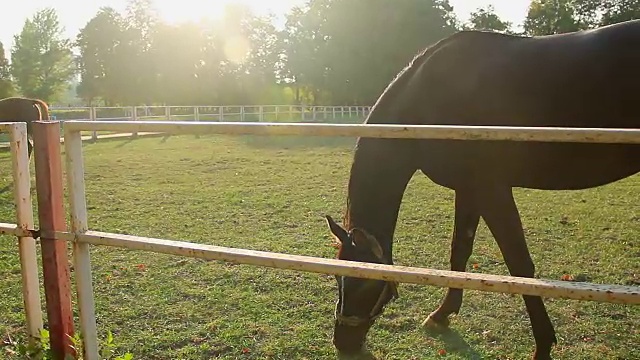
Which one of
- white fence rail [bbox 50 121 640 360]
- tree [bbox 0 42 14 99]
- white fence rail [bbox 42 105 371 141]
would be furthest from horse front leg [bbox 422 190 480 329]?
tree [bbox 0 42 14 99]

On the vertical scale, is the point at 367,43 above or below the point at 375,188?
above

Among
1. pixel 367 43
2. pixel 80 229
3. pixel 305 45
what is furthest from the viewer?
pixel 305 45

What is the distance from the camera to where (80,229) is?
84.0 inches

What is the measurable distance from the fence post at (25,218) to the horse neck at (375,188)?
5.10 ft

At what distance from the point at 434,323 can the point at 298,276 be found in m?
1.29

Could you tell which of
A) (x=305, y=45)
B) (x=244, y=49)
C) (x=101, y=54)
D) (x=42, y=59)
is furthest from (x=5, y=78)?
(x=305, y=45)

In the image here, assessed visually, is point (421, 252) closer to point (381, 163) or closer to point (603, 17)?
point (381, 163)

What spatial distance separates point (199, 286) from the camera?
4016 mm

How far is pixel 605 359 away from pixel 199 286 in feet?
8.97

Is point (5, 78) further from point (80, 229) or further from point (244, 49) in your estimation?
point (80, 229)

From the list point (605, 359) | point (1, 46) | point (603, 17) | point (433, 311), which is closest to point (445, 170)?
point (433, 311)

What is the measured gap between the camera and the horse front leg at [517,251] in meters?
2.88

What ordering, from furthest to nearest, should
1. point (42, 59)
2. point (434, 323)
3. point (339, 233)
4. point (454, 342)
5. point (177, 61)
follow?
point (177, 61), point (42, 59), point (434, 323), point (454, 342), point (339, 233)

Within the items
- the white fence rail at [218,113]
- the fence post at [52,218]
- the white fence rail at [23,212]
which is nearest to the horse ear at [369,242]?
the fence post at [52,218]
